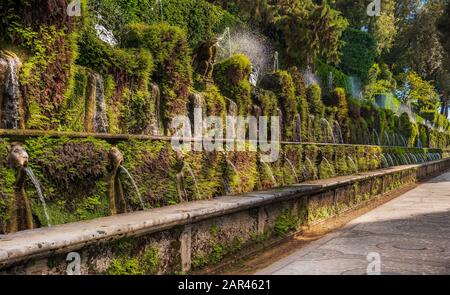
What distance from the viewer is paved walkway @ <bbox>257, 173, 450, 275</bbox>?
4910 mm

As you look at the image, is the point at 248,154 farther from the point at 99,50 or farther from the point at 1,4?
the point at 1,4

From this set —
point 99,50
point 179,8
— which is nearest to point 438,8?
point 179,8

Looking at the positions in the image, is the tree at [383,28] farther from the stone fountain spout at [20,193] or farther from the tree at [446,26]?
the stone fountain spout at [20,193]

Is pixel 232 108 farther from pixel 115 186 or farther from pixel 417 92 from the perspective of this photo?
pixel 417 92

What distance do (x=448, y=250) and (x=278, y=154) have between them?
371 cm

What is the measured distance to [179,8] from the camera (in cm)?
1450

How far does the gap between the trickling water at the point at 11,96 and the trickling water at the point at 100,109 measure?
117cm

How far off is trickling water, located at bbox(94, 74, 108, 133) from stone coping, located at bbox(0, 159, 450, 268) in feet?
4.54

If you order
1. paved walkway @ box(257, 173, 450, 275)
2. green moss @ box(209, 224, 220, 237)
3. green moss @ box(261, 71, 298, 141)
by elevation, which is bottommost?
paved walkway @ box(257, 173, 450, 275)

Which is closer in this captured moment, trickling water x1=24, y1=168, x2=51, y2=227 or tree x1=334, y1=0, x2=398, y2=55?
trickling water x1=24, y1=168, x2=51, y2=227

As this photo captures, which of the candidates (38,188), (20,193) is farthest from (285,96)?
(20,193)

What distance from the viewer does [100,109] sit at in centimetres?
563

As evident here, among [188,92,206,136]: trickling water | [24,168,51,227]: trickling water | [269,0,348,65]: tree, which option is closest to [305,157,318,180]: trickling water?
[188,92,206,136]: trickling water

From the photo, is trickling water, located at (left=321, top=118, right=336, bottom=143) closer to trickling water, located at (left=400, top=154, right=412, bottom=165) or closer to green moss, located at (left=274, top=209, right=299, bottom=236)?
green moss, located at (left=274, top=209, right=299, bottom=236)
